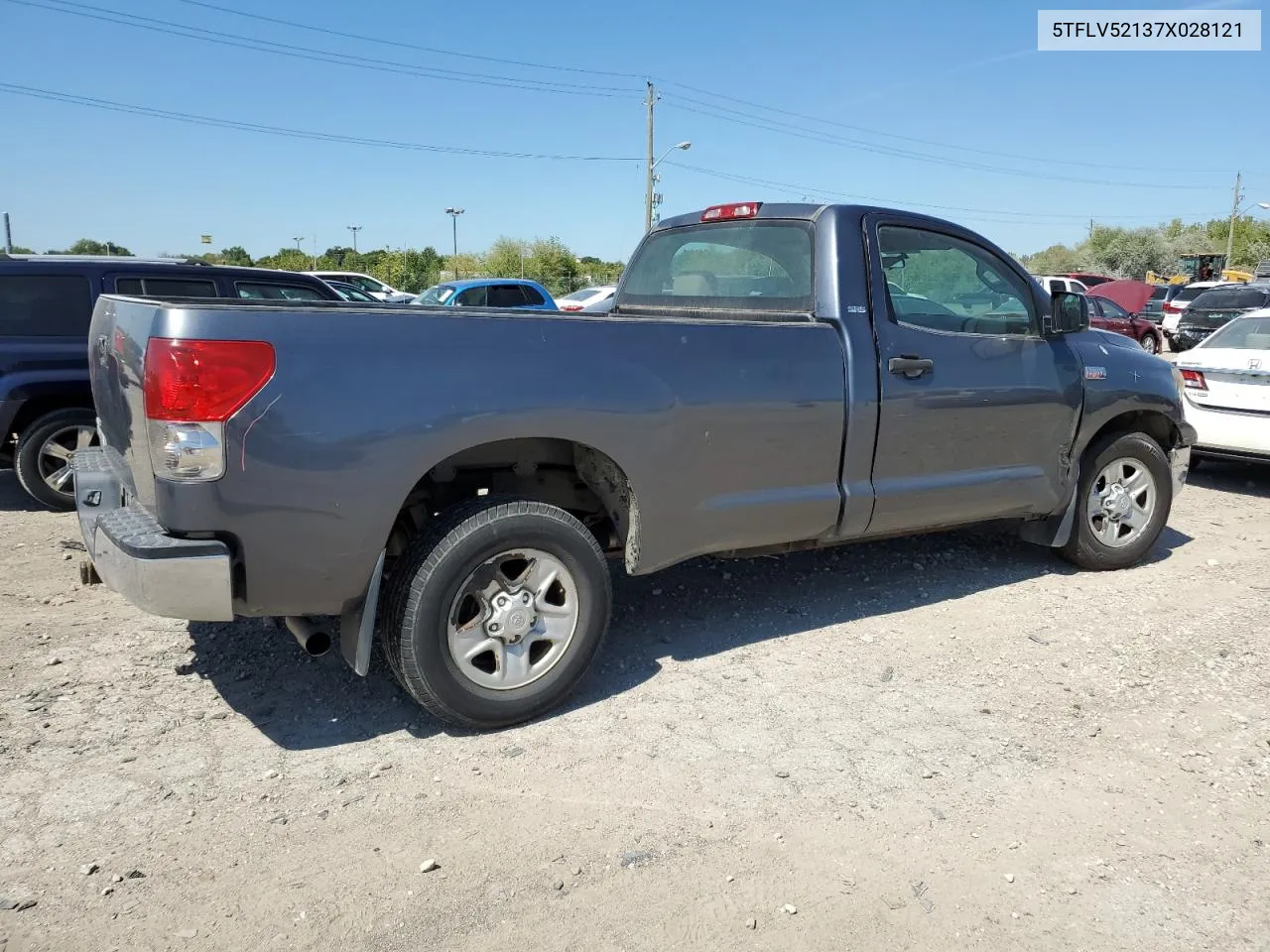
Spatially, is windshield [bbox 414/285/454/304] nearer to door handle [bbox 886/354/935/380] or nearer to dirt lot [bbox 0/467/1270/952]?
dirt lot [bbox 0/467/1270/952]

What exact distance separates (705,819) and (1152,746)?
1.76m

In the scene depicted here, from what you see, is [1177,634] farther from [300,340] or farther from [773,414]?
[300,340]

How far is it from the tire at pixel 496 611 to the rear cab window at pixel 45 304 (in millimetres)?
4644

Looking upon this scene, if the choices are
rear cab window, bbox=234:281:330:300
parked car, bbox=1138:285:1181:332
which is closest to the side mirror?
rear cab window, bbox=234:281:330:300

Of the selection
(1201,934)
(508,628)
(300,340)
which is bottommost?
(1201,934)

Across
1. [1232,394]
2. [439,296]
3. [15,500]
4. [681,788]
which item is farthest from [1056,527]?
[439,296]

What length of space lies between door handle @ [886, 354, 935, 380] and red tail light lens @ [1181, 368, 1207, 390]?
15.8ft

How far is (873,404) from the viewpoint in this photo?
4.21 metres

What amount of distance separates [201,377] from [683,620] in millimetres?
2607

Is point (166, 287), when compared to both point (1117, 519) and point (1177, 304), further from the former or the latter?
point (1177, 304)

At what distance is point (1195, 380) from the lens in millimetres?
8055

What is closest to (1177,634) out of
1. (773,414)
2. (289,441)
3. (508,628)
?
(773,414)

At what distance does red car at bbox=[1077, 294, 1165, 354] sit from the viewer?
21453mm

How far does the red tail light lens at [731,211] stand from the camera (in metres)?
4.77
